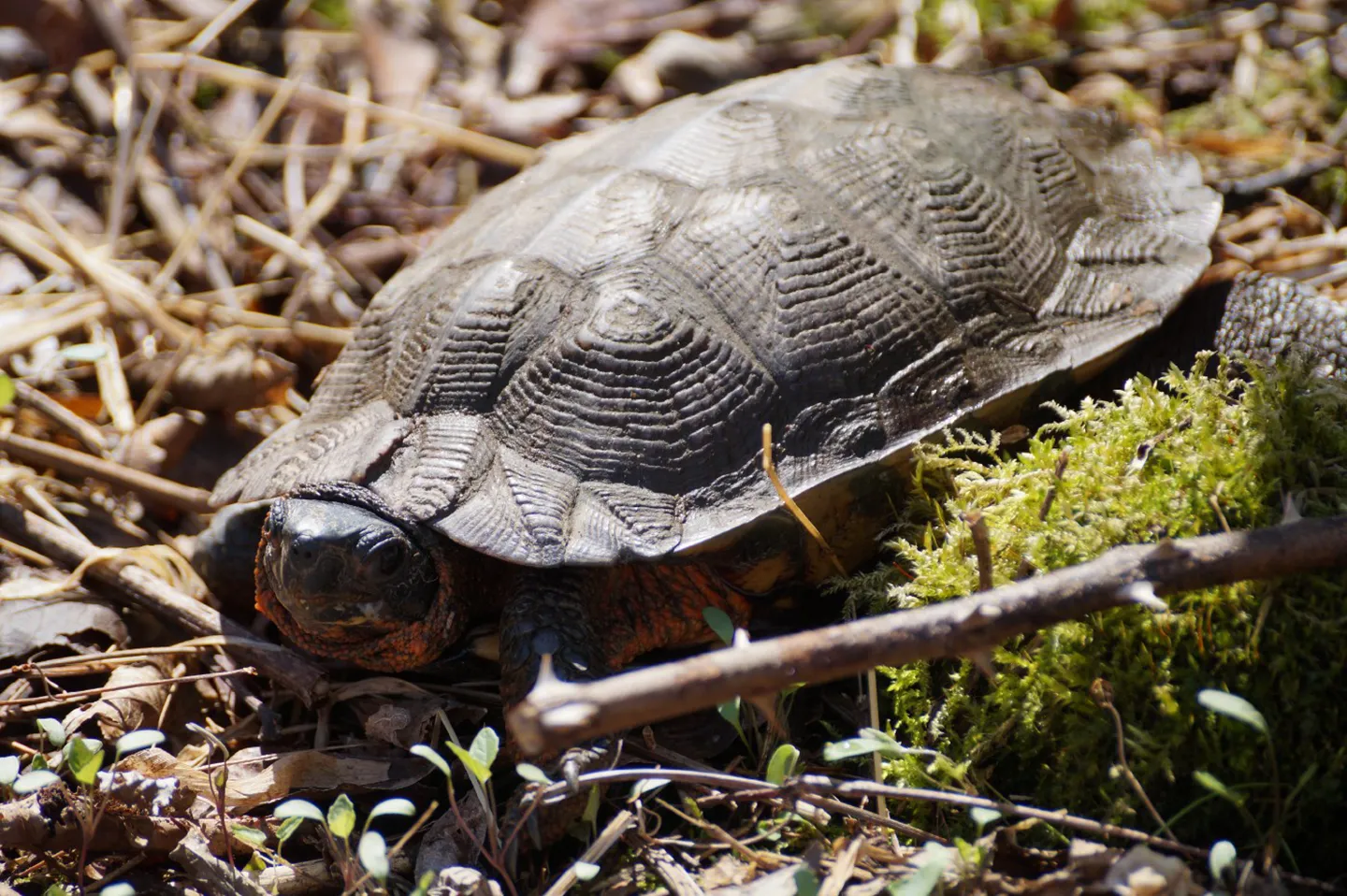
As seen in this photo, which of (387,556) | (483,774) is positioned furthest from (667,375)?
(483,774)

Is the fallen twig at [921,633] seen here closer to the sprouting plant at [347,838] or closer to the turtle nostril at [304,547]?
the sprouting plant at [347,838]

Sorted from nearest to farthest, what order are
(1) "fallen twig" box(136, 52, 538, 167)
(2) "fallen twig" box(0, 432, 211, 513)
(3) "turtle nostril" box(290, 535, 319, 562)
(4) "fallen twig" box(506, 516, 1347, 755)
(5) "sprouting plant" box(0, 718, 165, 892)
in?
(4) "fallen twig" box(506, 516, 1347, 755) < (5) "sprouting plant" box(0, 718, 165, 892) < (3) "turtle nostril" box(290, 535, 319, 562) < (2) "fallen twig" box(0, 432, 211, 513) < (1) "fallen twig" box(136, 52, 538, 167)

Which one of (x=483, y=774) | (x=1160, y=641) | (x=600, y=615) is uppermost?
(x=1160, y=641)

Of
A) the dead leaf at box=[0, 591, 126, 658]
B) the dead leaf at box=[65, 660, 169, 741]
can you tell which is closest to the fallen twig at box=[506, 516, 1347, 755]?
the dead leaf at box=[65, 660, 169, 741]

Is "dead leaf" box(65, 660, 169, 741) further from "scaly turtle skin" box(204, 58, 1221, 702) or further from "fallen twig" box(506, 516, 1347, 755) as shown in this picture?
"fallen twig" box(506, 516, 1347, 755)

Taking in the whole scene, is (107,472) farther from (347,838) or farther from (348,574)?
(347,838)

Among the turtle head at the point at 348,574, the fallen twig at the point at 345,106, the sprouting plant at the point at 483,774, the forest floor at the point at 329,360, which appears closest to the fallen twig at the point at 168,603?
the forest floor at the point at 329,360
